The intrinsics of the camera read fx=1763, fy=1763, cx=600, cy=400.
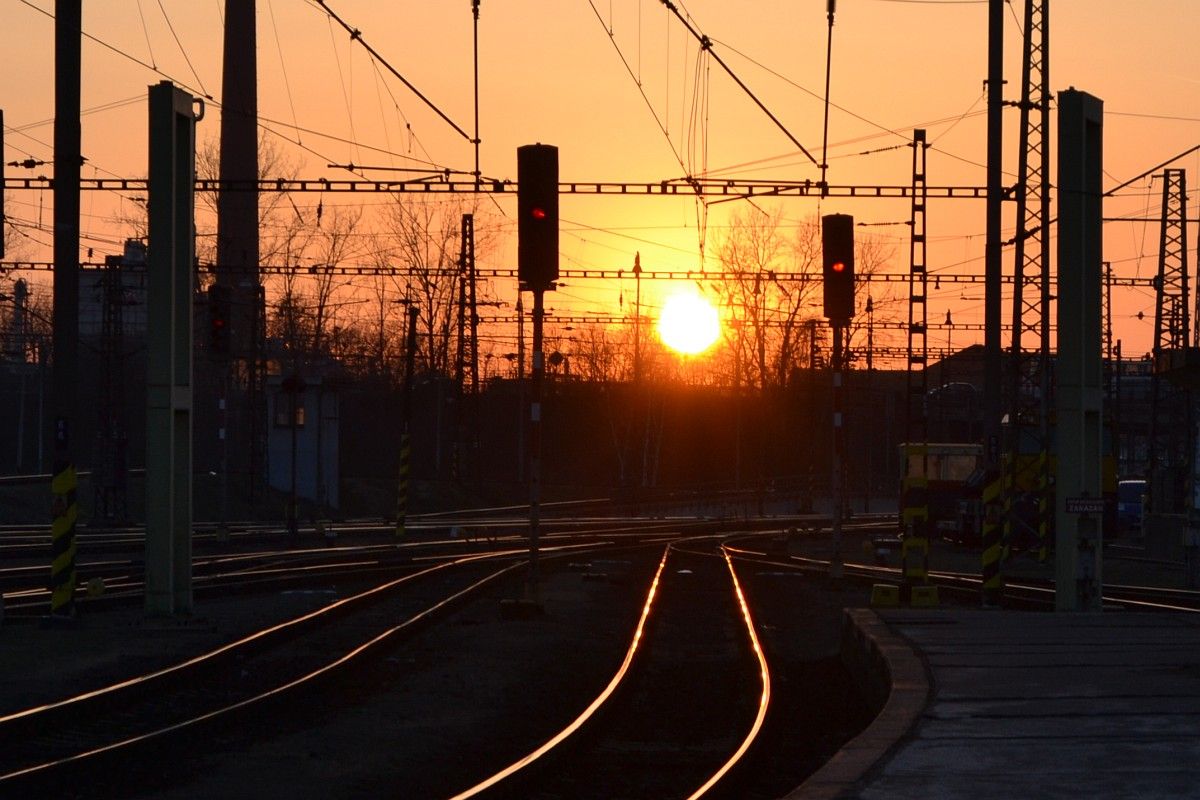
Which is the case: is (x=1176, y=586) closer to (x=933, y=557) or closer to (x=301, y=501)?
(x=933, y=557)

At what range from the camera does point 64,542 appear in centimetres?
1973

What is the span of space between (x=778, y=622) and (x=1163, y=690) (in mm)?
10958

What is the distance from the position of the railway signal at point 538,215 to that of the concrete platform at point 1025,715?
576 cm

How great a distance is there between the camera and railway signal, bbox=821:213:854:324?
27062 millimetres

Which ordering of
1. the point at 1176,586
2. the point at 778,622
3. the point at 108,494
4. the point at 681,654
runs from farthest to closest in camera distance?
the point at 108,494
the point at 1176,586
the point at 778,622
the point at 681,654

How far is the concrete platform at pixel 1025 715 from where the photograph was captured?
917cm

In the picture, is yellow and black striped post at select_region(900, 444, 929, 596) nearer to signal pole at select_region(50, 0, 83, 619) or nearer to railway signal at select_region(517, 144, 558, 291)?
railway signal at select_region(517, 144, 558, 291)

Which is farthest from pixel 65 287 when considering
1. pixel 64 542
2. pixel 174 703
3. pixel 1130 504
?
pixel 1130 504

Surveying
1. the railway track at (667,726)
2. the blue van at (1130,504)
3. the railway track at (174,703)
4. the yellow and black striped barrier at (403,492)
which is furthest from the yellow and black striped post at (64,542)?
the blue van at (1130,504)

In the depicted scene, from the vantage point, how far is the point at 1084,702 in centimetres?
1243

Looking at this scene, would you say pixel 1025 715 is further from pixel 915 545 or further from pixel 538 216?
pixel 915 545

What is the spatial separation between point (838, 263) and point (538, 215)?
7.45 meters

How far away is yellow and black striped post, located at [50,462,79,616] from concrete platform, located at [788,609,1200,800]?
873 centimetres

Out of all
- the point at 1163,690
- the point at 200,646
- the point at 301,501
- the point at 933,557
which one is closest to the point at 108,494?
the point at 301,501
